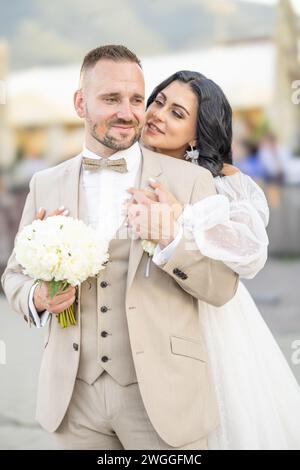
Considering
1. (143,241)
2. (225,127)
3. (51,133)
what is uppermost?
(225,127)

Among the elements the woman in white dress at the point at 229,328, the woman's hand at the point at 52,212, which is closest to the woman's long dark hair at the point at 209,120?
the woman in white dress at the point at 229,328

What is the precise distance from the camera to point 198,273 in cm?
253

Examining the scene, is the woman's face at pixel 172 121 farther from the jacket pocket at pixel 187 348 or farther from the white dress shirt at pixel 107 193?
the jacket pocket at pixel 187 348

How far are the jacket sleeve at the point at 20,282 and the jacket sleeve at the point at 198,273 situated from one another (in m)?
0.52

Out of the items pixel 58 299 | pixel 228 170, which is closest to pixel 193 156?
pixel 228 170

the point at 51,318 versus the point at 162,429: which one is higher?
the point at 51,318

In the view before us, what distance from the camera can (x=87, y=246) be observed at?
98.4 inches

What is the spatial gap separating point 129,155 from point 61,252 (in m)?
0.50

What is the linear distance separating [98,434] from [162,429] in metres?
0.25

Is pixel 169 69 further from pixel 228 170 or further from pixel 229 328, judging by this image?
pixel 229 328

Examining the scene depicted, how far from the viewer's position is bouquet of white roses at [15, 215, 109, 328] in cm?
247

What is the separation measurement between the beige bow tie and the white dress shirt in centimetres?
3

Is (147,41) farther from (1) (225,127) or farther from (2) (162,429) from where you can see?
(2) (162,429)

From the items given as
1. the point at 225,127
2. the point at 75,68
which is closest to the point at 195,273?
the point at 225,127
